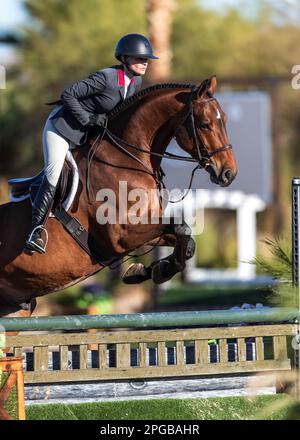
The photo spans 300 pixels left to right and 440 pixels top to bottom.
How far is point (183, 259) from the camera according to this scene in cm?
564

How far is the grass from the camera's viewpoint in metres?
4.94

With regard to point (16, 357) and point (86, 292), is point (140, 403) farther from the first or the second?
point (86, 292)

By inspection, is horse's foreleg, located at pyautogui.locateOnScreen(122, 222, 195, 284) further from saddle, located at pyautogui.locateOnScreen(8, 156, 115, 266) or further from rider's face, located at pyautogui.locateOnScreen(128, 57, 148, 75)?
rider's face, located at pyautogui.locateOnScreen(128, 57, 148, 75)

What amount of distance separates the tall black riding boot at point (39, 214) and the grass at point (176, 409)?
0.97 metres

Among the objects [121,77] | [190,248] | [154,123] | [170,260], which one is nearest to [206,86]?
[154,123]

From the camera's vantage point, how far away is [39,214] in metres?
5.50

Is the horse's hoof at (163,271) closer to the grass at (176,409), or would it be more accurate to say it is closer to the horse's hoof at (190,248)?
the horse's hoof at (190,248)

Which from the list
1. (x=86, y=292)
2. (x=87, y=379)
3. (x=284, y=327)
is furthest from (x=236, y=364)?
(x=86, y=292)

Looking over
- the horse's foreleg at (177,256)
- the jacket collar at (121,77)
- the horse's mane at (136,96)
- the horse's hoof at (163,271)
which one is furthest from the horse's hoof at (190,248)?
the jacket collar at (121,77)

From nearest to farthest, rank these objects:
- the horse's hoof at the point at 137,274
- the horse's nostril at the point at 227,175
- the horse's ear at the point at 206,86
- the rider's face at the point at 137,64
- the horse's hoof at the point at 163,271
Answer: the horse's nostril at the point at 227,175 < the horse's ear at the point at 206,86 < the rider's face at the point at 137,64 < the horse's hoof at the point at 163,271 < the horse's hoof at the point at 137,274

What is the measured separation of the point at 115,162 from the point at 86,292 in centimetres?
761

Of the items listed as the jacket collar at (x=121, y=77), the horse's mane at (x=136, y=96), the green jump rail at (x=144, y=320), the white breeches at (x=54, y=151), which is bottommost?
the green jump rail at (x=144, y=320)

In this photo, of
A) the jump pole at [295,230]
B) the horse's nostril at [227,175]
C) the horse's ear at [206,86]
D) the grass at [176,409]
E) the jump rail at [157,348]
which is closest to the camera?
the jump rail at [157,348]

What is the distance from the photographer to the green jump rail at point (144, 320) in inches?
183
